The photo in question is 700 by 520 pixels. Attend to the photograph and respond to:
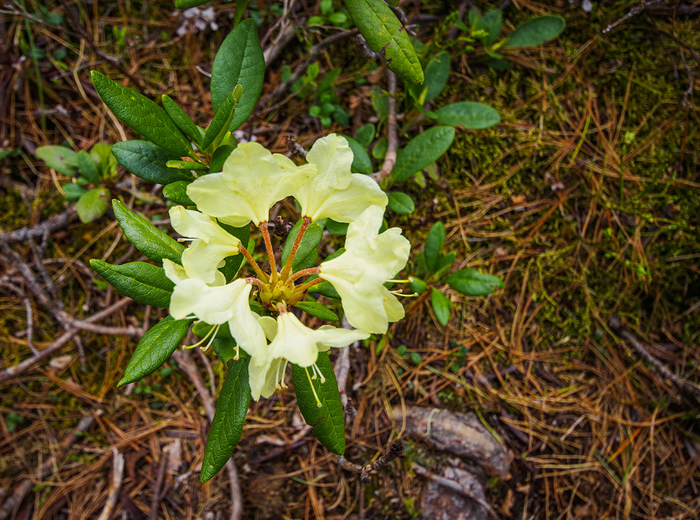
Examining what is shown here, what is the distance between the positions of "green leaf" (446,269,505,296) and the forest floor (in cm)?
22

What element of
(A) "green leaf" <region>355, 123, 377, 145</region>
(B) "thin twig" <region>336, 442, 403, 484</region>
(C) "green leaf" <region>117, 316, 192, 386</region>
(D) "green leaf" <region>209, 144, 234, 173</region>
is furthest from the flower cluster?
(A) "green leaf" <region>355, 123, 377, 145</region>

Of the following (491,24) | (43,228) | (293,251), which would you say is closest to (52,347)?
(43,228)

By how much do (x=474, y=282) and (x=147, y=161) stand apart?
4.97ft

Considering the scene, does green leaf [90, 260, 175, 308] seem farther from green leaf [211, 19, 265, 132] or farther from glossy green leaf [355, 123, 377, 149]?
glossy green leaf [355, 123, 377, 149]

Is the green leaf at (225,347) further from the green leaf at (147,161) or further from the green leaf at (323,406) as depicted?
the green leaf at (147,161)

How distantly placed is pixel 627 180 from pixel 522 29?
3.33ft

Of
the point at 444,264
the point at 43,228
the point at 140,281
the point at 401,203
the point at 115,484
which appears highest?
the point at 140,281

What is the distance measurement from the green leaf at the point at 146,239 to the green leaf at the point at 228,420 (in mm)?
449

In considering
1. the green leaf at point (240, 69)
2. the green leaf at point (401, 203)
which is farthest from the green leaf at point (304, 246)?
the green leaf at point (401, 203)

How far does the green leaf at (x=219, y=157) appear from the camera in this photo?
156cm

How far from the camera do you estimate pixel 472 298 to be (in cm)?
242

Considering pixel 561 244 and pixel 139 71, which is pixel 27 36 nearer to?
pixel 139 71

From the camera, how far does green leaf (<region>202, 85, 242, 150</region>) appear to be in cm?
141

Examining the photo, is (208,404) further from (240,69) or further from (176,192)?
(240,69)
